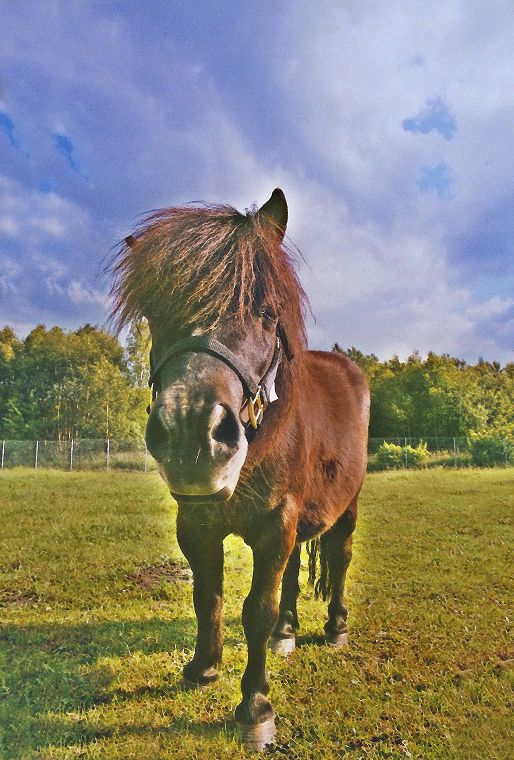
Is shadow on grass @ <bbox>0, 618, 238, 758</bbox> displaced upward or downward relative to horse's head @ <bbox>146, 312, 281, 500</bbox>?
downward

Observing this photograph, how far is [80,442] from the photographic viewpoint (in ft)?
107

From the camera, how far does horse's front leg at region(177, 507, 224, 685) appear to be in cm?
363

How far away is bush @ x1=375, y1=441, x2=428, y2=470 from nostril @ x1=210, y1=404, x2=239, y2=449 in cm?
3235

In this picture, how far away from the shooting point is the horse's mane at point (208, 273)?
2781 mm

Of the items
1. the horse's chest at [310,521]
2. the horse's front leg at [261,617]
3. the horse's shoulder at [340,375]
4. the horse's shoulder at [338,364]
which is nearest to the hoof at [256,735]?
the horse's front leg at [261,617]

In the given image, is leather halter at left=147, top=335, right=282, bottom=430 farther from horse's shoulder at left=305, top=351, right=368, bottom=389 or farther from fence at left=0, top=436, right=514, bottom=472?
fence at left=0, top=436, right=514, bottom=472

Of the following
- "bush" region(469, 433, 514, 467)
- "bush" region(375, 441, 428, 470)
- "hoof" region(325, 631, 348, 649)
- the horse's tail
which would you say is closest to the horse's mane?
the horse's tail

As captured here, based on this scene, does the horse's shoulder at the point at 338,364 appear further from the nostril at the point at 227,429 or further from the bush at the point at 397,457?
the bush at the point at 397,457

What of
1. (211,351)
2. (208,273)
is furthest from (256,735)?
(208,273)

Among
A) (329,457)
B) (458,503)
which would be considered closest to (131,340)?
(329,457)

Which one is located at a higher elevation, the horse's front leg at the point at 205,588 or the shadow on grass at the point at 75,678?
the horse's front leg at the point at 205,588

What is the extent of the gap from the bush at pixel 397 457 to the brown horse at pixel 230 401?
30.6m

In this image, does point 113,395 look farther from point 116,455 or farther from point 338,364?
point 338,364

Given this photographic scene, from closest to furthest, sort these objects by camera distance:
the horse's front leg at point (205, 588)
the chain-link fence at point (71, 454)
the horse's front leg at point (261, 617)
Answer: the horse's front leg at point (261, 617) < the horse's front leg at point (205, 588) < the chain-link fence at point (71, 454)
